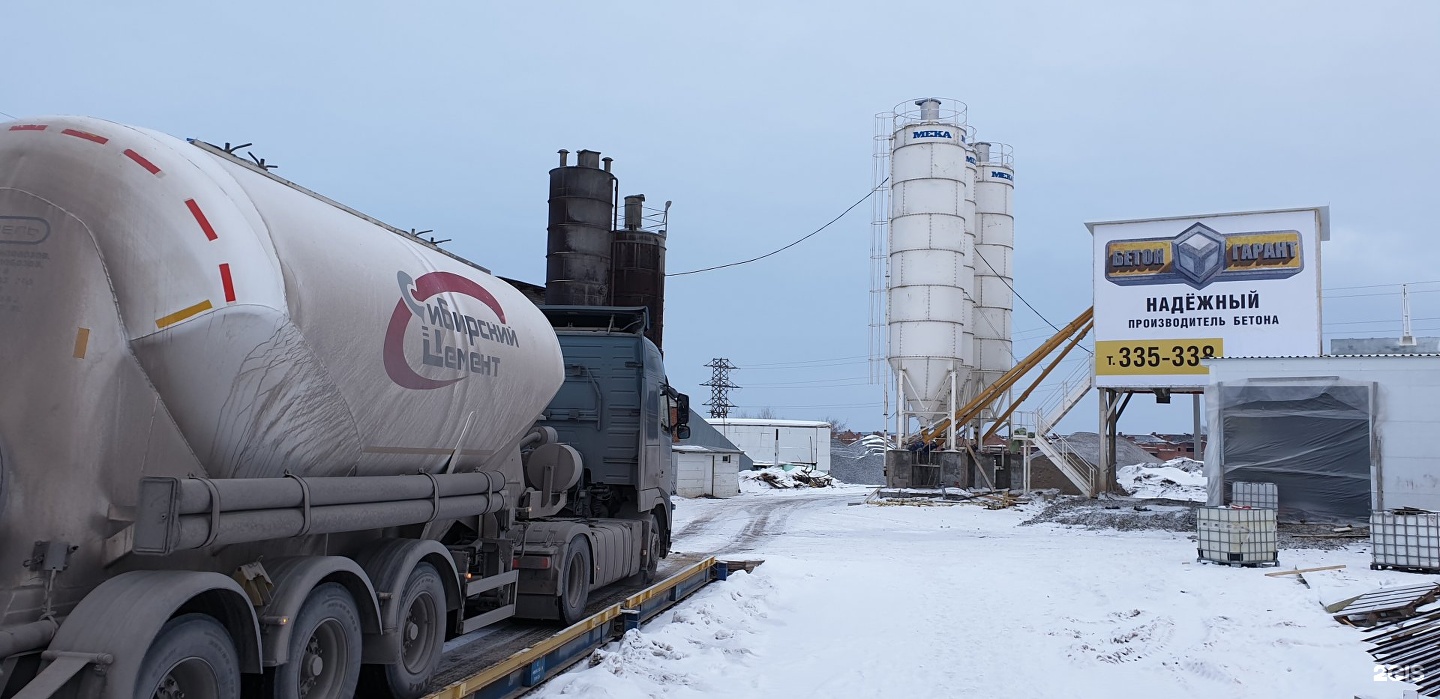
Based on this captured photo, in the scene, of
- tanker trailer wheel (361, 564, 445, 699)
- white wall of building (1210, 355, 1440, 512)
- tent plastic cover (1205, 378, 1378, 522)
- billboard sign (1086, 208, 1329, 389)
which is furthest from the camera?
billboard sign (1086, 208, 1329, 389)

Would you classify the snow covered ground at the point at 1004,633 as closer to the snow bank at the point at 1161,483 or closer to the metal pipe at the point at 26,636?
the metal pipe at the point at 26,636

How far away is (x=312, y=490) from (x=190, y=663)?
1.23 meters

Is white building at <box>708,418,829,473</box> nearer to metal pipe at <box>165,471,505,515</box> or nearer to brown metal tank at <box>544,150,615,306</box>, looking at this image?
brown metal tank at <box>544,150,615,306</box>

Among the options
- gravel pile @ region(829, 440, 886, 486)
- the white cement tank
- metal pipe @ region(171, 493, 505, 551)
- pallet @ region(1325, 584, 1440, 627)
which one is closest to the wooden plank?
pallet @ region(1325, 584, 1440, 627)

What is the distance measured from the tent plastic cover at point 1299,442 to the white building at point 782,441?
4233 centimetres

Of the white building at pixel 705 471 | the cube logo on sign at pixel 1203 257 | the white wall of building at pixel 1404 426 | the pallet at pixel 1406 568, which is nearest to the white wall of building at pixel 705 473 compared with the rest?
the white building at pixel 705 471

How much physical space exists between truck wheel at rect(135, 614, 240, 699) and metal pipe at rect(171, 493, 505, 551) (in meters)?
0.39

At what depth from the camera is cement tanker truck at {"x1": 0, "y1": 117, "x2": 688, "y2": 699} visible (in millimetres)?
4684

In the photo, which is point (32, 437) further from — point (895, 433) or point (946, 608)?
point (895, 433)

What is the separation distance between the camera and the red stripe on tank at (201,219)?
17.3ft

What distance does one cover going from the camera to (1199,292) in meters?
32.3

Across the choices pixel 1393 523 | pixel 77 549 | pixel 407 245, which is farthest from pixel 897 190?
pixel 77 549

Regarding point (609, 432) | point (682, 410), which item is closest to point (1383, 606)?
point (682, 410)

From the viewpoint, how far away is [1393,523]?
54.9 ft
